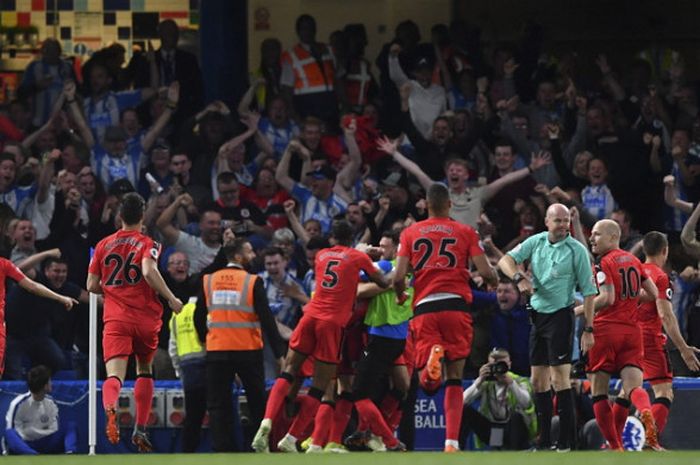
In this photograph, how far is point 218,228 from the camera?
64.5ft

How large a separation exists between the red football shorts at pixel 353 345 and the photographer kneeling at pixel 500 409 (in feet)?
3.25

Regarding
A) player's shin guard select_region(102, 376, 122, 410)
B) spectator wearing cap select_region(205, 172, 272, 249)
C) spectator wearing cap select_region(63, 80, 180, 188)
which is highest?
spectator wearing cap select_region(63, 80, 180, 188)

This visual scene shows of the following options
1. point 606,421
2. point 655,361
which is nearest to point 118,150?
point 655,361

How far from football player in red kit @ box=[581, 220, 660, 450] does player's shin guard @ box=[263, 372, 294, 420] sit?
7.81ft

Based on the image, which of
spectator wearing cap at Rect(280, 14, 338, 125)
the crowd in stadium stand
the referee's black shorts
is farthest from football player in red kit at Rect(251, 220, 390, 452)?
spectator wearing cap at Rect(280, 14, 338, 125)

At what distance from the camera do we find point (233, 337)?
16.7 metres

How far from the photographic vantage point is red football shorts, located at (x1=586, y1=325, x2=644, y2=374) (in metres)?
15.7

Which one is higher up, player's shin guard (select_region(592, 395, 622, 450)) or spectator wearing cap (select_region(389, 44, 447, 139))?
spectator wearing cap (select_region(389, 44, 447, 139))

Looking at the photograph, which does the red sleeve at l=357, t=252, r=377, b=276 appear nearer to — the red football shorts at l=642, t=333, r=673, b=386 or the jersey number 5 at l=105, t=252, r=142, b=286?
the jersey number 5 at l=105, t=252, r=142, b=286

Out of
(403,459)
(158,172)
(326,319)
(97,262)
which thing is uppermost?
(158,172)

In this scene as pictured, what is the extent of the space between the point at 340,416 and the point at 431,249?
195 cm

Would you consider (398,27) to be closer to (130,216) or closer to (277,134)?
(277,134)

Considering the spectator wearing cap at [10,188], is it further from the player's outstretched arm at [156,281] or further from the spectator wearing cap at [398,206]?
the player's outstretched arm at [156,281]

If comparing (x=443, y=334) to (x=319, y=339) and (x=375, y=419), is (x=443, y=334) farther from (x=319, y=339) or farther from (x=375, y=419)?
(x=375, y=419)
